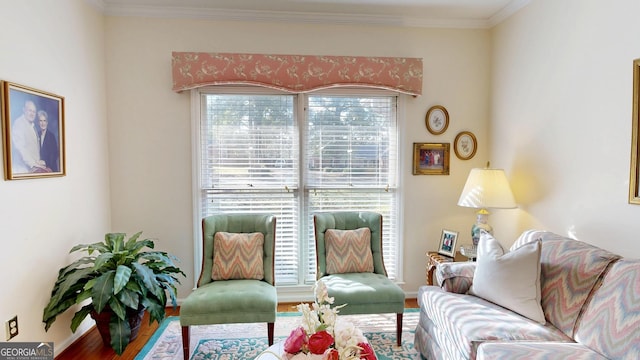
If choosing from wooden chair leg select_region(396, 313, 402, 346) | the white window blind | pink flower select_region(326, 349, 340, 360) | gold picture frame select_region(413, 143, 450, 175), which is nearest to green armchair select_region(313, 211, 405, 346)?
wooden chair leg select_region(396, 313, 402, 346)

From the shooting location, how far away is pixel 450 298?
206 centimetres

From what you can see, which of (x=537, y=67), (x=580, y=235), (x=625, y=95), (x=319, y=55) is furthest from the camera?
(x=319, y=55)

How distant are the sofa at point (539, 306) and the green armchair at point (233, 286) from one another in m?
1.12

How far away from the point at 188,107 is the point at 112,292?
1637mm

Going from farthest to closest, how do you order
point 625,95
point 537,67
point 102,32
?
point 102,32 → point 537,67 → point 625,95

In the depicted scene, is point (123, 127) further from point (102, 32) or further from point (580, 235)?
point (580, 235)

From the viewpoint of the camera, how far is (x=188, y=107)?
9.75 feet

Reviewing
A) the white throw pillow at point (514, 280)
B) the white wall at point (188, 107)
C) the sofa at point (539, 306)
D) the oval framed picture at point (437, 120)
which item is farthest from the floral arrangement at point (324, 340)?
the oval framed picture at point (437, 120)

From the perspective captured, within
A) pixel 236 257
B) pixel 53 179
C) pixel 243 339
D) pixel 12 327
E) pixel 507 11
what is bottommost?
pixel 243 339

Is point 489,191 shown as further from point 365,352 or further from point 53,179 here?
point 53,179

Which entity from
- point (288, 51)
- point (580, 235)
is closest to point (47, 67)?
point (288, 51)

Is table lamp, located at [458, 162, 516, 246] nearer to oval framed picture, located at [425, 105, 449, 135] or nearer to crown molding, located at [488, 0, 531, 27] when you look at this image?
oval framed picture, located at [425, 105, 449, 135]

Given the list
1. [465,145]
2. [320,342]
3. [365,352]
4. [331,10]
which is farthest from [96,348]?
[465,145]

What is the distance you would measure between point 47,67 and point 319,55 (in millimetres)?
2051
